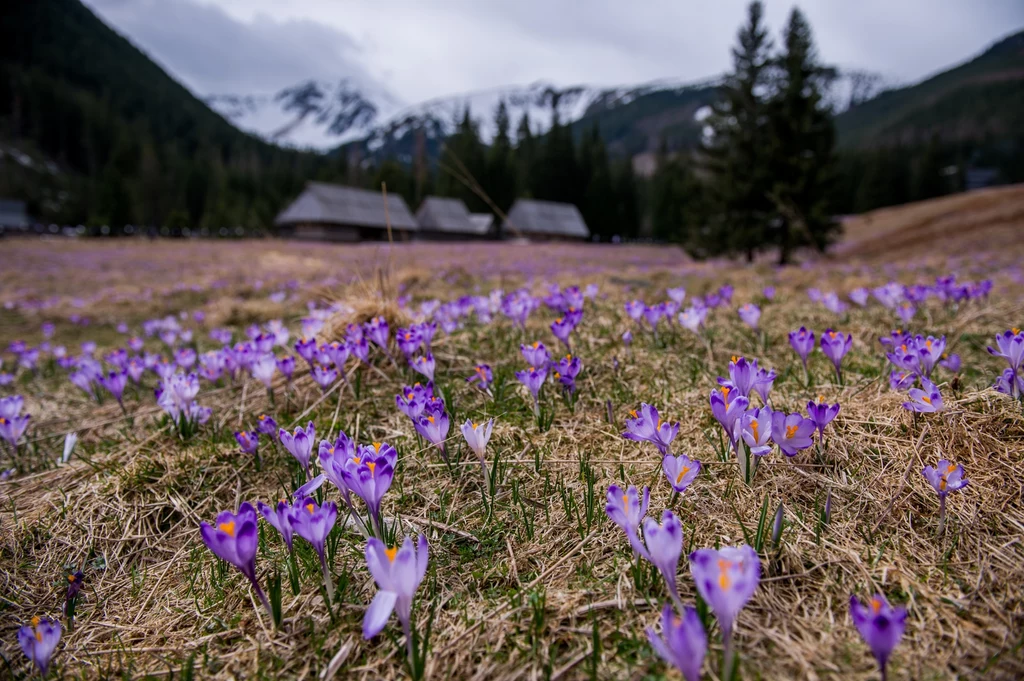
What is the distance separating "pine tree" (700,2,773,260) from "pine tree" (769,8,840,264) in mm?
446

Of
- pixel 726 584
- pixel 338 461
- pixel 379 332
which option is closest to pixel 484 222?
pixel 379 332

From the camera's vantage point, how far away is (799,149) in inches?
607

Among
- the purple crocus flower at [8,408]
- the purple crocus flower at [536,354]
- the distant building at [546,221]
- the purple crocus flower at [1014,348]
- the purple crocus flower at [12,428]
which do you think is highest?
the distant building at [546,221]

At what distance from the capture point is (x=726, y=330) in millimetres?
3801

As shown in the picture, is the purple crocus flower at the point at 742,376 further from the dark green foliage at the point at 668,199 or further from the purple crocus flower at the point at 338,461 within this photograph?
the dark green foliage at the point at 668,199

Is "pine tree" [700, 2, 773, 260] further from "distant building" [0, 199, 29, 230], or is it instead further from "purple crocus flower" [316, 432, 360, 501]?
"distant building" [0, 199, 29, 230]

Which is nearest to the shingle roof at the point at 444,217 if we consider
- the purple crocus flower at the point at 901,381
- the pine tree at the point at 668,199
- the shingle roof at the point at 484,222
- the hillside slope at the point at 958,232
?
the shingle roof at the point at 484,222

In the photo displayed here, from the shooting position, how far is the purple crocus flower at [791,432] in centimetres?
154

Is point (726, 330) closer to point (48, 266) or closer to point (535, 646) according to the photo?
point (535, 646)

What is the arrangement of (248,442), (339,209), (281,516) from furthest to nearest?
(339,209)
(248,442)
(281,516)

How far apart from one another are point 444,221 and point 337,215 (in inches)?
462

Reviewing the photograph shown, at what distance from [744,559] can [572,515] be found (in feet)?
Answer: 2.38

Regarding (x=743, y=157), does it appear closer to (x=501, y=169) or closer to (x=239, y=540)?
(x=239, y=540)

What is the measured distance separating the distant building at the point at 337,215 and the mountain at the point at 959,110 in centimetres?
6217
